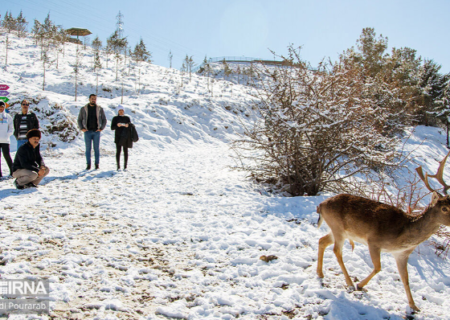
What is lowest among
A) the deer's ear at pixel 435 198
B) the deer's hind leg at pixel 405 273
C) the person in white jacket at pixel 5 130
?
the deer's hind leg at pixel 405 273

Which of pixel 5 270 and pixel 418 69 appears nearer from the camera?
pixel 5 270

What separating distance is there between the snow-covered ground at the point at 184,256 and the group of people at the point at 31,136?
0.40 metres

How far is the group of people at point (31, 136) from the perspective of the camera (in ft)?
20.7

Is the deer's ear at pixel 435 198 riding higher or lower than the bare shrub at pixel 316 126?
lower

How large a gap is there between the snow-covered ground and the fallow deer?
1.70 ft

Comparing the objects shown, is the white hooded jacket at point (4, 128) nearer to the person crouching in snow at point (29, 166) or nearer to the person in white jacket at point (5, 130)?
the person in white jacket at point (5, 130)

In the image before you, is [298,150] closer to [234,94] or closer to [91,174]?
[91,174]

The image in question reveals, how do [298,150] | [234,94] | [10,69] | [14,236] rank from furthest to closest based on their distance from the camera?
[234,94], [10,69], [298,150], [14,236]

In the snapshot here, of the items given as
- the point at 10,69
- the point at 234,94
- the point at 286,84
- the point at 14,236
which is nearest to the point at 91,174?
the point at 14,236

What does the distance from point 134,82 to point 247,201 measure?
23583 mm

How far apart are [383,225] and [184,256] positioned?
2.61 meters

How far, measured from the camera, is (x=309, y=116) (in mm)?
6305

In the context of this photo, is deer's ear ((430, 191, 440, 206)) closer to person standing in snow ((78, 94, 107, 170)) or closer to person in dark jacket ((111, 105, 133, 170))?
person in dark jacket ((111, 105, 133, 170))

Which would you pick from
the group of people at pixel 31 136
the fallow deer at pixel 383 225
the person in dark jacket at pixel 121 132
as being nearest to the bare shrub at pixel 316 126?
the fallow deer at pixel 383 225
